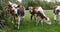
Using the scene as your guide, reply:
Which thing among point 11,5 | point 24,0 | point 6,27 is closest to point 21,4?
point 24,0

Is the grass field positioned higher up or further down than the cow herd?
further down

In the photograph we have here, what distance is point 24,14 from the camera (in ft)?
37.9

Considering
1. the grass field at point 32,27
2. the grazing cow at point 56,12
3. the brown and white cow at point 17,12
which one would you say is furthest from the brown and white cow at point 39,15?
the grazing cow at point 56,12

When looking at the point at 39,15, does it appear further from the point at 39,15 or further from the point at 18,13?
the point at 18,13

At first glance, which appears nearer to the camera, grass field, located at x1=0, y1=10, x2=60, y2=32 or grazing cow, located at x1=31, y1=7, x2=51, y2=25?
grass field, located at x1=0, y1=10, x2=60, y2=32

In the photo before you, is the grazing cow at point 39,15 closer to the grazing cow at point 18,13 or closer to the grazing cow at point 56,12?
the grazing cow at point 18,13

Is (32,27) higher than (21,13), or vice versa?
(21,13)

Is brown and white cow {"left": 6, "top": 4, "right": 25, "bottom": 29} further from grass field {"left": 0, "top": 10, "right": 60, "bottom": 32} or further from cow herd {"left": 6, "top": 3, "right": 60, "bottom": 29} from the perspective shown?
grass field {"left": 0, "top": 10, "right": 60, "bottom": 32}

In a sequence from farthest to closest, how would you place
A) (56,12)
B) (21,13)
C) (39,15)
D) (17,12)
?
(56,12), (39,15), (21,13), (17,12)

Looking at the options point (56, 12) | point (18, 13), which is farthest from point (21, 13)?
point (56, 12)

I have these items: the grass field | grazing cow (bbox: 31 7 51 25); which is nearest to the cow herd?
grazing cow (bbox: 31 7 51 25)

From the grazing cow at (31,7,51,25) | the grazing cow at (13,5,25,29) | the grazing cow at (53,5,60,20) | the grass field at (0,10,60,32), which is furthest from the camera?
the grazing cow at (53,5,60,20)

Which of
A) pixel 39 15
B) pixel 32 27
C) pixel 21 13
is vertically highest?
pixel 21 13

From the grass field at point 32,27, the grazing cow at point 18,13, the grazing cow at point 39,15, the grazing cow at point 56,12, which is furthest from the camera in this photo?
the grazing cow at point 56,12
